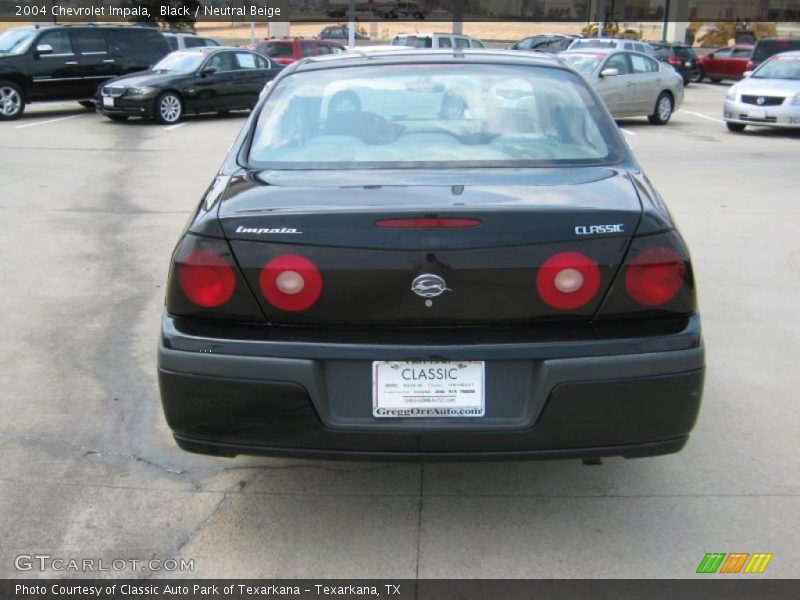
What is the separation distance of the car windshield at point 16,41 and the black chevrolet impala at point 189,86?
1688 mm

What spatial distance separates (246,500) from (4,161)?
9.99 m

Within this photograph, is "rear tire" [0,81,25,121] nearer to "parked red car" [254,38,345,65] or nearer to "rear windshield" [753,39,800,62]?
"parked red car" [254,38,345,65]

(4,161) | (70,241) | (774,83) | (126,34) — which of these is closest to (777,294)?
(70,241)

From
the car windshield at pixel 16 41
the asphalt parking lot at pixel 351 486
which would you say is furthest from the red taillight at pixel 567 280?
the car windshield at pixel 16 41

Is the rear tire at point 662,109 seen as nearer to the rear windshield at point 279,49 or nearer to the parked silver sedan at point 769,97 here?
the parked silver sedan at point 769,97

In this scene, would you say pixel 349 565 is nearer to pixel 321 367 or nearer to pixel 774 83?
pixel 321 367

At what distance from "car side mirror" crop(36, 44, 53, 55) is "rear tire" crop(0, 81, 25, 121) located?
2.73ft

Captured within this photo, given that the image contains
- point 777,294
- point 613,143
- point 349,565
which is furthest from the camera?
point 777,294

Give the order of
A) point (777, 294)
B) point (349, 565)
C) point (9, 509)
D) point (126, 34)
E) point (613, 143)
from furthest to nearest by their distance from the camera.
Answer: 1. point (126, 34)
2. point (777, 294)
3. point (613, 143)
4. point (9, 509)
5. point (349, 565)

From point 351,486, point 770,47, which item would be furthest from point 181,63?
point 770,47

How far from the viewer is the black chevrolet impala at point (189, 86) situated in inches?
655

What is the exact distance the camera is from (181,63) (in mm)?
17766

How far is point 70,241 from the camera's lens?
765 cm
